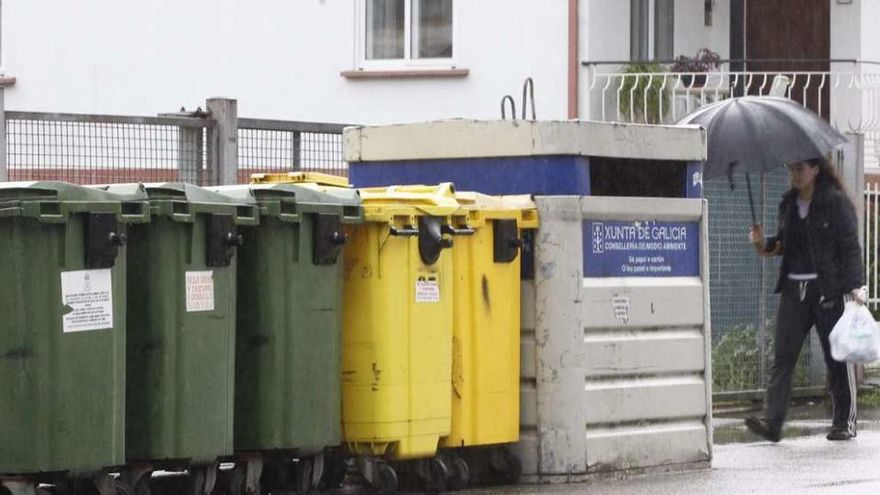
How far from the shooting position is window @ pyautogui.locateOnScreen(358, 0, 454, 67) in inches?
852

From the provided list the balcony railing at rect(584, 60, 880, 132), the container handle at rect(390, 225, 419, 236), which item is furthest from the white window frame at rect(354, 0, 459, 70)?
the container handle at rect(390, 225, 419, 236)

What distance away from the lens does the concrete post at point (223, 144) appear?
12727 millimetres

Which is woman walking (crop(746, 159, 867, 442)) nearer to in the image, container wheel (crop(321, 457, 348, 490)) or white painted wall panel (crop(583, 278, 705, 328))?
white painted wall panel (crop(583, 278, 705, 328))

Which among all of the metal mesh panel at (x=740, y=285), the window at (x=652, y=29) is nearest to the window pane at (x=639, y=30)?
the window at (x=652, y=29)

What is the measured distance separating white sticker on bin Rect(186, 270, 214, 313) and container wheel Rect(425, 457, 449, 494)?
4.95 feet

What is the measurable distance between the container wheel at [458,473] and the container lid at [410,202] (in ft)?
3.64

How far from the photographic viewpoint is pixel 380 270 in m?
8.97

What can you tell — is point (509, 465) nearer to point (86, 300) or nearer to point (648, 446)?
point (648, 446)

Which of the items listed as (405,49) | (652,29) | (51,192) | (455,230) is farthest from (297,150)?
(652,29)

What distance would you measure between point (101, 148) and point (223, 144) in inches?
28.8

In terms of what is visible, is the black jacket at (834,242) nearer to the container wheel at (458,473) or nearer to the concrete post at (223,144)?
the container wheel at (458,473)

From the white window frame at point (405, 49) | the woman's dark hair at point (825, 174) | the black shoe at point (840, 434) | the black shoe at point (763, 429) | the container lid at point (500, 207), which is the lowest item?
the black shoe at point (840, 434)

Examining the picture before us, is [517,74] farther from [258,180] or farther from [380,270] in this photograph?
[380,270]

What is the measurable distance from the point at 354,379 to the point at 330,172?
16.7ft
